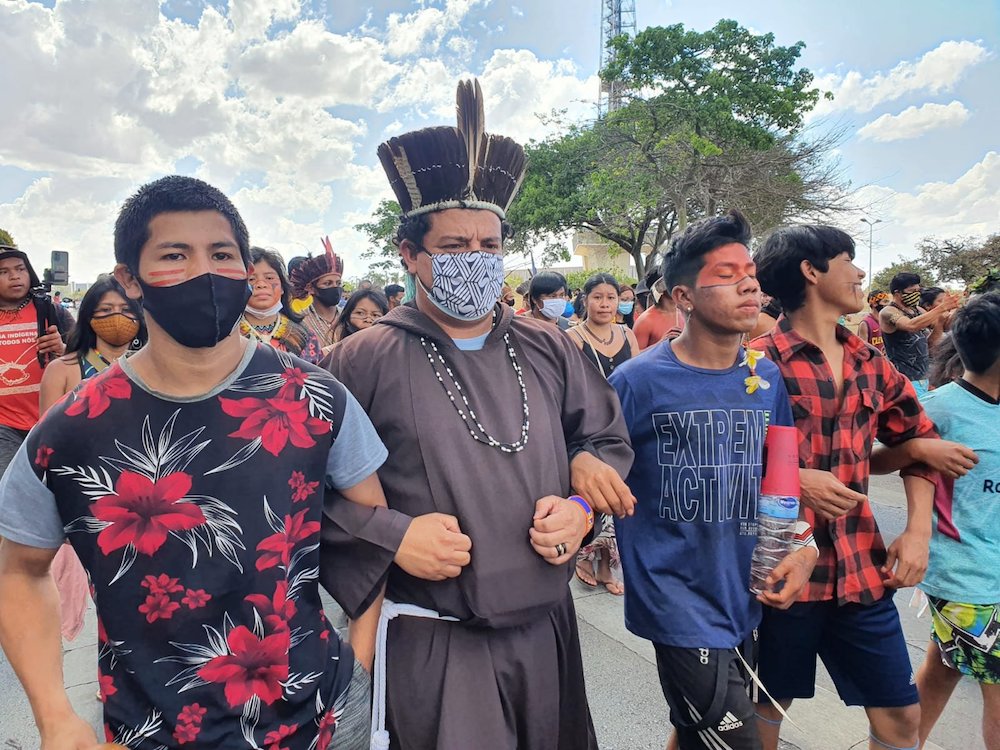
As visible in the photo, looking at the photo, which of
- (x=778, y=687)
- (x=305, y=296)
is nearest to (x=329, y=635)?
(x=778, y=687)

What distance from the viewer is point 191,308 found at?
1402 mm

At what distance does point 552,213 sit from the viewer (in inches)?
901

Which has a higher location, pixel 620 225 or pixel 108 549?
pixel 620 225

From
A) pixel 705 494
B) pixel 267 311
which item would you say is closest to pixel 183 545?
pixel 705 494

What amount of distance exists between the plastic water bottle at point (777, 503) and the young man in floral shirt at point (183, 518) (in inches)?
53.8

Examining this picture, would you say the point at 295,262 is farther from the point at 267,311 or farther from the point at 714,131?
the point at 714,131

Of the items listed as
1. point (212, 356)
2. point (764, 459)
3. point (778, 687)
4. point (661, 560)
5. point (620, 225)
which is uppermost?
point (620, 225)

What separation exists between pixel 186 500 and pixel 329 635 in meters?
0.49

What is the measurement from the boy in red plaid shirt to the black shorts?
0.41 meters

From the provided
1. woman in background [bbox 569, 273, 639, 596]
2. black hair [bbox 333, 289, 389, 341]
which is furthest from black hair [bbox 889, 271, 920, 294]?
black hair [bbox 333, 289, 389, 341]

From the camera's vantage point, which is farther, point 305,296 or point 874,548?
point 305,296

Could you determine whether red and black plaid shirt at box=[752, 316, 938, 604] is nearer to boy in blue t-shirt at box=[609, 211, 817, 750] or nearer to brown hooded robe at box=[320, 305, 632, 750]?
boy in blue t-shirt at box=[609, 211, 817, 750]

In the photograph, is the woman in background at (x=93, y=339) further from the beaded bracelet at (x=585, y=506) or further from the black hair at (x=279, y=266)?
the beaded bracelet at (x=585, y=506)

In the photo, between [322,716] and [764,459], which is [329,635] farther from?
[764,459]
